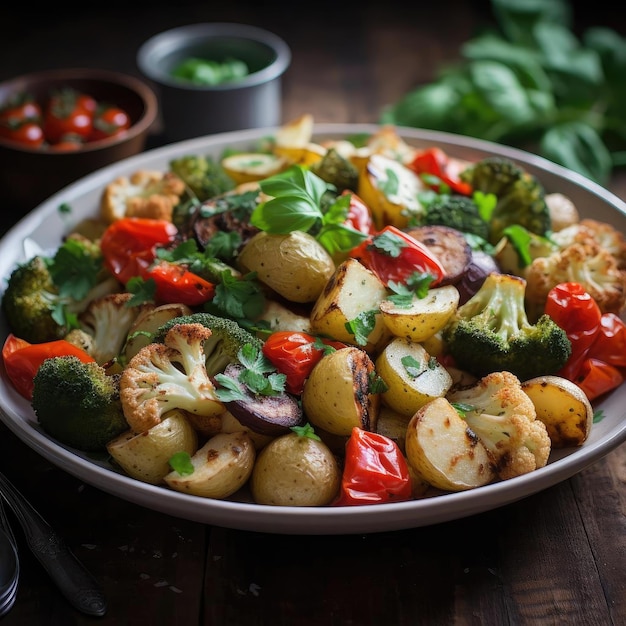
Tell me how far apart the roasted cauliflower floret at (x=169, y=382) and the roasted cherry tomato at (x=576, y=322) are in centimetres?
99

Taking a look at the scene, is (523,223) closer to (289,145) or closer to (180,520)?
(289,145)

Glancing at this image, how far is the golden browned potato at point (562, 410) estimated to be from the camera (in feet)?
6.68

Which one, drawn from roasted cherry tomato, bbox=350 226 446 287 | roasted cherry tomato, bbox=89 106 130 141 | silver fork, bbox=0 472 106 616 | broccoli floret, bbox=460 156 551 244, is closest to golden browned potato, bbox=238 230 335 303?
roasted cherry tomato, bbox=350 226 446 287

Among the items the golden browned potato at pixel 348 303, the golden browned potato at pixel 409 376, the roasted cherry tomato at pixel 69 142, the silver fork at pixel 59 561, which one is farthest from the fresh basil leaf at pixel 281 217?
the roasted cherry tomato at pixel 69 142

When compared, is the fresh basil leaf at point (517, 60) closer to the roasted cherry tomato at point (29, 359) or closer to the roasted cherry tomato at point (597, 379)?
the roasted cherry tomato at point (597, 379)

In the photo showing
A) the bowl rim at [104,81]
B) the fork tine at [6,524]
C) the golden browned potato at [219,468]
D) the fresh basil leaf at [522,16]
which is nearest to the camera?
the golden browned potato at [219,468]

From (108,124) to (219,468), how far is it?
92.7 inches

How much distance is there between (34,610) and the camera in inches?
74.3

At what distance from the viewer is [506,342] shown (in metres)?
2.20

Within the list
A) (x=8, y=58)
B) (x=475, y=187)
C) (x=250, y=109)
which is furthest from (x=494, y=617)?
(x=8, y=58)

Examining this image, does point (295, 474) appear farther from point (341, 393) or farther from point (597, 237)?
point (597, 237)

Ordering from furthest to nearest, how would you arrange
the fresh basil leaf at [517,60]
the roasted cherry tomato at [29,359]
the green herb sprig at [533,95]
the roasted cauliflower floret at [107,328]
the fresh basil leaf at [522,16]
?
the fresh basil leaf at [522,16] → the fresh basil leaf at [517,60] → the green herb sprig at [533,95] → the roasted cauliflower floret at [107,328] → the roasted cherry tomato at [29,359]

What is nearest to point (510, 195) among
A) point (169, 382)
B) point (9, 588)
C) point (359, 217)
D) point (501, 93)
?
point (359, 217)

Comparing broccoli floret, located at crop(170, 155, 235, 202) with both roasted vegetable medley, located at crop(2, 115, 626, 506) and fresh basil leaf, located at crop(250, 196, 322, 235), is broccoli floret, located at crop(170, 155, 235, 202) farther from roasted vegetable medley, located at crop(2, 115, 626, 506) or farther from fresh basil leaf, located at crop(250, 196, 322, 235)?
fresh basil leaf, located at crop(250, 196, 322, 235)
